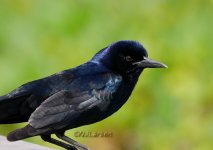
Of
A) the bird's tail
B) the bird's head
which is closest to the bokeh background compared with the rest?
the bird's head

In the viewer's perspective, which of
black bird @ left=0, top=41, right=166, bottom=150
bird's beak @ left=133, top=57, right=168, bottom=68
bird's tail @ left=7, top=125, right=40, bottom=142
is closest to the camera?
bird's tail @ left=7, top=125, right=40, bottom=142

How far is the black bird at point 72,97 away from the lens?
3.28 metres

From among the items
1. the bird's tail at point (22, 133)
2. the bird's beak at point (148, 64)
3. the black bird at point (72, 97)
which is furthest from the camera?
the bird's beak at point (148, 64)

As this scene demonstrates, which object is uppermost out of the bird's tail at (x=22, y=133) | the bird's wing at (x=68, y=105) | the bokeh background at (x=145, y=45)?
the bird's wing at (x=68, y=105)

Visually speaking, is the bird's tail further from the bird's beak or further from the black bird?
the bird's beak

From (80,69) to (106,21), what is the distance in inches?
65.7

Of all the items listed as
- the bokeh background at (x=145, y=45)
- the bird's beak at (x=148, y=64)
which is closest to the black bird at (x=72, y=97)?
the bird's beak at (x=148, y=64)

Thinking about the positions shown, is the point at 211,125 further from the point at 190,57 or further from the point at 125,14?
the point at 125,14

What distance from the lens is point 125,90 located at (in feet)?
11.3

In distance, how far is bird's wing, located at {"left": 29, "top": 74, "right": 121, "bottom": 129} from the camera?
3.25 meters

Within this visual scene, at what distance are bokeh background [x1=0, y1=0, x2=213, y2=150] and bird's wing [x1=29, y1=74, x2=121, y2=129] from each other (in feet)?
4.10

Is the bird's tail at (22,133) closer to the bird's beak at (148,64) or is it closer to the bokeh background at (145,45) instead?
the bird's beak at (148,64)

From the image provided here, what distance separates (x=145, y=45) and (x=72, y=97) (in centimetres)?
169

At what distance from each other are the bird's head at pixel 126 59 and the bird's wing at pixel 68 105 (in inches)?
3.9
